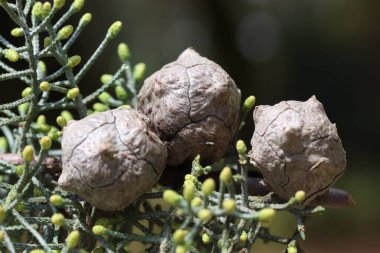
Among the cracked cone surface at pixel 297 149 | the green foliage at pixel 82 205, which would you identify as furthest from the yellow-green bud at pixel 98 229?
the cracked cone surface at pixel 297 149

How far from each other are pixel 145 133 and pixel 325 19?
21.7 feet

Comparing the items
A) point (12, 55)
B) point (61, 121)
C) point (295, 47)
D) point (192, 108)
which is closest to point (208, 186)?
point (192, 108)

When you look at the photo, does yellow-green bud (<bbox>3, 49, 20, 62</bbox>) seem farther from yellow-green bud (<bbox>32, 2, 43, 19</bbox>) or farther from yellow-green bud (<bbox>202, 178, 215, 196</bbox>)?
yellow-green bud (<bbox>202, 178, 215, 196</bbox>)

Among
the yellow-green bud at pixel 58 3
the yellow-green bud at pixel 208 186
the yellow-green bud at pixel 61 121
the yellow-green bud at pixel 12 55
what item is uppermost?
the yellow-green bud at pixel 58 3

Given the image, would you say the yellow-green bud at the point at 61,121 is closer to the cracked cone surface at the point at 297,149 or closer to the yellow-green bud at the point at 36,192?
the yellow-green bud at the point at 36,192

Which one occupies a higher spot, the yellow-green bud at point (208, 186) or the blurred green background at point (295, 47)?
the yellow-green bud at point (208, 186)

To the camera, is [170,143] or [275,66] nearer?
[170,143]

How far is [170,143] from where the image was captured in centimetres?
86

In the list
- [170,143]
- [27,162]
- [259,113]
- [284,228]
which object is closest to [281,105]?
[259,113]

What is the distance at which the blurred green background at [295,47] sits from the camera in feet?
20.7

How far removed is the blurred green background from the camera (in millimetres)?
6320

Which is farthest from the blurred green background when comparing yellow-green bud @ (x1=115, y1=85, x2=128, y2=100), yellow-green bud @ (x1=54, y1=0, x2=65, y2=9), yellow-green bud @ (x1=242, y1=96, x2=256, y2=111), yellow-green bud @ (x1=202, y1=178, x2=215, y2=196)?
yellow-green bud @ (x1=202, y1=178, x2=215, y2=196)

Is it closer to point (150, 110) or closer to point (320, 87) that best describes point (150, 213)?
point (150, 110)

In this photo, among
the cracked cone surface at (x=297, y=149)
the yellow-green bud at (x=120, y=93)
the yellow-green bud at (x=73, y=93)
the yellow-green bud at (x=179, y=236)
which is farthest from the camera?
the yellow-green bud at (x=120, y=93)
